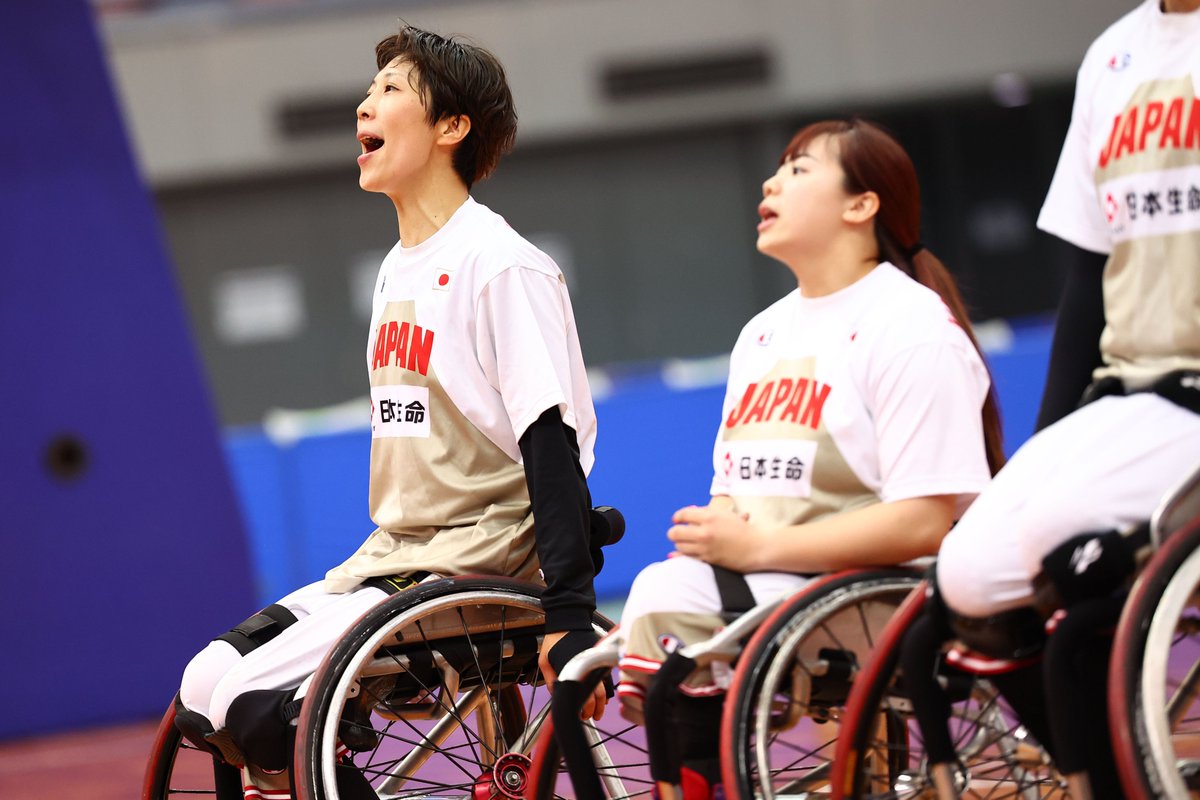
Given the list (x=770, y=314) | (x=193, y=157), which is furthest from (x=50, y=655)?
(x=193, y=157)

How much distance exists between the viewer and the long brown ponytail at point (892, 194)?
2502 mm

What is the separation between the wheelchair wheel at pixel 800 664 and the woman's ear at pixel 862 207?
0.61 metres

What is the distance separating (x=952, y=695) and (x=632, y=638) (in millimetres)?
462

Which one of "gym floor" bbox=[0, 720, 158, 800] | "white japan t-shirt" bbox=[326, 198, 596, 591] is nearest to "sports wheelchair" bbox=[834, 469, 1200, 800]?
"white japan t-shirt" bbox=[326, 198, 596, 591]

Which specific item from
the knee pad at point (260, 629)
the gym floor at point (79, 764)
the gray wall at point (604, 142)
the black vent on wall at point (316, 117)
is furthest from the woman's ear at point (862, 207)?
the black vent on wall at point (316, 117)

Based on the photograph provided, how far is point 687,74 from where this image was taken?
14062mm

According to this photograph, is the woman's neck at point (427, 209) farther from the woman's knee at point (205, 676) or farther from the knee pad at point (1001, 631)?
the knee pad at point (1001, 631)

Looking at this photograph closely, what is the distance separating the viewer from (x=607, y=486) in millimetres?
6457

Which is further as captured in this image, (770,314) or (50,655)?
(50,655)

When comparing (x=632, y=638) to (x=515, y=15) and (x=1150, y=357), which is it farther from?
(x=515, y=15)

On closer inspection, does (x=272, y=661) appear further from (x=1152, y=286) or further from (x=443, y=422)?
(x=1152, y=286)

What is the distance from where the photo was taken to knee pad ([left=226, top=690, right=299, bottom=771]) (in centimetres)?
240

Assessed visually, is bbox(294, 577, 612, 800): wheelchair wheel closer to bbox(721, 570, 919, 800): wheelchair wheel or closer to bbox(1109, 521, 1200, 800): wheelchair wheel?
bbox(721, 570, 919, 800): wheelchair wheel

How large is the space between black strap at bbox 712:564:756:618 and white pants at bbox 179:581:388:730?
561 mm
